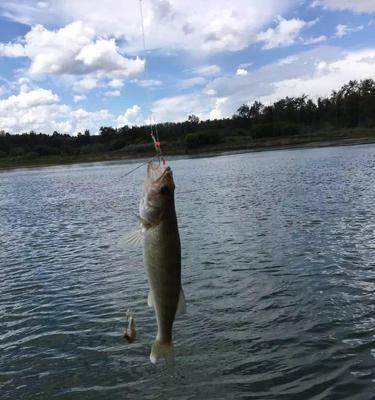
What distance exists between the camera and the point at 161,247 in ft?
15.8

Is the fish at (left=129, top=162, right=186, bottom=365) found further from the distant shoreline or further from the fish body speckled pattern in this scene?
the distant shoreline

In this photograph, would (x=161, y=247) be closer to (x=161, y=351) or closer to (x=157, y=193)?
(x=157, y=193)

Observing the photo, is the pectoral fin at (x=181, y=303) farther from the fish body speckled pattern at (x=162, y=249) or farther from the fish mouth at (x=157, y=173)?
the fish mouth at (x=157, y=173)

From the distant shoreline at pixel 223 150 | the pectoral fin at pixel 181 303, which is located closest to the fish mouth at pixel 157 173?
the pectoral fin at pixel 181 303

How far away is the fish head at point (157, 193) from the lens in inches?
175

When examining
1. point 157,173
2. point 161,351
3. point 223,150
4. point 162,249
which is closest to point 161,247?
point 162,249

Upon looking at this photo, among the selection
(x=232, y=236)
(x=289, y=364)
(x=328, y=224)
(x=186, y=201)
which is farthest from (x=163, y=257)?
(x=186, y=201)

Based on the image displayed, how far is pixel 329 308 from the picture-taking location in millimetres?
12258

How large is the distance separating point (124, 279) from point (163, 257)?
12111mm

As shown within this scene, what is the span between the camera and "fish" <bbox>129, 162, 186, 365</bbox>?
4496 mm

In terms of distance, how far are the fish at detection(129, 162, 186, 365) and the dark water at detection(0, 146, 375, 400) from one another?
3.97 m

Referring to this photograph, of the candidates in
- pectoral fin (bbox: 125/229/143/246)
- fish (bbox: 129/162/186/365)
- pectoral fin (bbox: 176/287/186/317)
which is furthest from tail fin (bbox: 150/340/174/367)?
pectoral fin (bbox: 125/229/143/246)

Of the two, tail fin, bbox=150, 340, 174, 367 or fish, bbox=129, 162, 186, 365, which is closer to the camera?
fish, bbox=129, 162, 186, 365

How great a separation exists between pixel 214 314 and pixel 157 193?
855 cm
